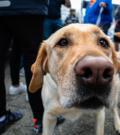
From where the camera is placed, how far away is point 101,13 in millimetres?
5438

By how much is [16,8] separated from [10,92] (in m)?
1.73

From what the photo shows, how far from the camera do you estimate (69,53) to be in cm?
211

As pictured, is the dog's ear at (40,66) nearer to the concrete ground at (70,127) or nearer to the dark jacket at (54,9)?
the concrete ground at (70,127)

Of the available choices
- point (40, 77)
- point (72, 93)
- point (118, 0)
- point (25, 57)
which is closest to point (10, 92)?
point (25, 57)

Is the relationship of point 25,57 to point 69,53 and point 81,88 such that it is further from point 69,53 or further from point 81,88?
point 81,88

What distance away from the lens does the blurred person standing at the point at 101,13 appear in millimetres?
5343

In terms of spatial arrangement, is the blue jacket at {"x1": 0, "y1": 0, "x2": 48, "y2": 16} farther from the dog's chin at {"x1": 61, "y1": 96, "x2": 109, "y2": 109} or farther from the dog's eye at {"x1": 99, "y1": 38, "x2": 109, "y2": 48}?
the dog's chin at {"x1": 61, "y1": 96, "x2": 109, "y2": 109}

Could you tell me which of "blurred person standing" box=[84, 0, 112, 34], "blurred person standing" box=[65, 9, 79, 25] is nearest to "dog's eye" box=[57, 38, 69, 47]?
"blurred person standing" box=[84, 0, 112, 34]

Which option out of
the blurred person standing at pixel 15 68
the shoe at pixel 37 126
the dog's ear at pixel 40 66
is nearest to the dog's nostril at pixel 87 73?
the dog's ear at pixel 40 66

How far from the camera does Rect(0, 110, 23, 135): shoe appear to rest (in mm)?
3155

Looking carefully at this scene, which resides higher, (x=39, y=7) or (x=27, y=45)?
(x=39, y=7)

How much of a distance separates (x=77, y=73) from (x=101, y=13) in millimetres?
3866

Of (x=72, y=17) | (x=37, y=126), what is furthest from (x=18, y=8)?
(x=72, y=17)

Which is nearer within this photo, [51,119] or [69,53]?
[69,53]
